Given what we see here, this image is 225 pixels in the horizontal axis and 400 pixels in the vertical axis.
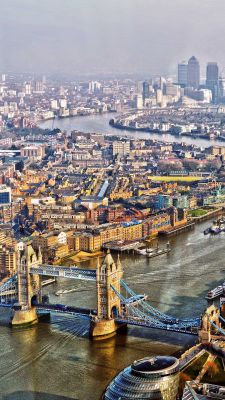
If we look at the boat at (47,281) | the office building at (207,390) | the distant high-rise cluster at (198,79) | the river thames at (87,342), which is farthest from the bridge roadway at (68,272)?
the distant high-rise cluster at (198,79)

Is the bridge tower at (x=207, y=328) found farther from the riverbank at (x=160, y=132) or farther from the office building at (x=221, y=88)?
the office building at (x=221, y=88)

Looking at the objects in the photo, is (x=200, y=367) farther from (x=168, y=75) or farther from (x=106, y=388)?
(x=168, y=75)

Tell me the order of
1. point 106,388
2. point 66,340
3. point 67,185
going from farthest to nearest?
point 67,185
point 66,340
point 106,388

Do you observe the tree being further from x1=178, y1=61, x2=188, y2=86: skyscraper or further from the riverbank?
x1=178, y1=61, x2=188, y2=86: skyscraper

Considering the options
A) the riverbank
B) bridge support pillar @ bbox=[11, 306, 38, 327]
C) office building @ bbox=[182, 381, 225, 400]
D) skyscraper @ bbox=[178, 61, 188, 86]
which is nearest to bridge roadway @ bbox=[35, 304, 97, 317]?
bridge support pillar @ bbox=[11, 306, 38, 327]

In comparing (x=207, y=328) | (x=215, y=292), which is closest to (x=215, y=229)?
(x=215, y=292)

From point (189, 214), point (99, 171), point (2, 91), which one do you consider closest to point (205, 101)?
point (2, 91)

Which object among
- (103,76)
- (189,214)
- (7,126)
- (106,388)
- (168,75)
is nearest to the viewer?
(106,388)
